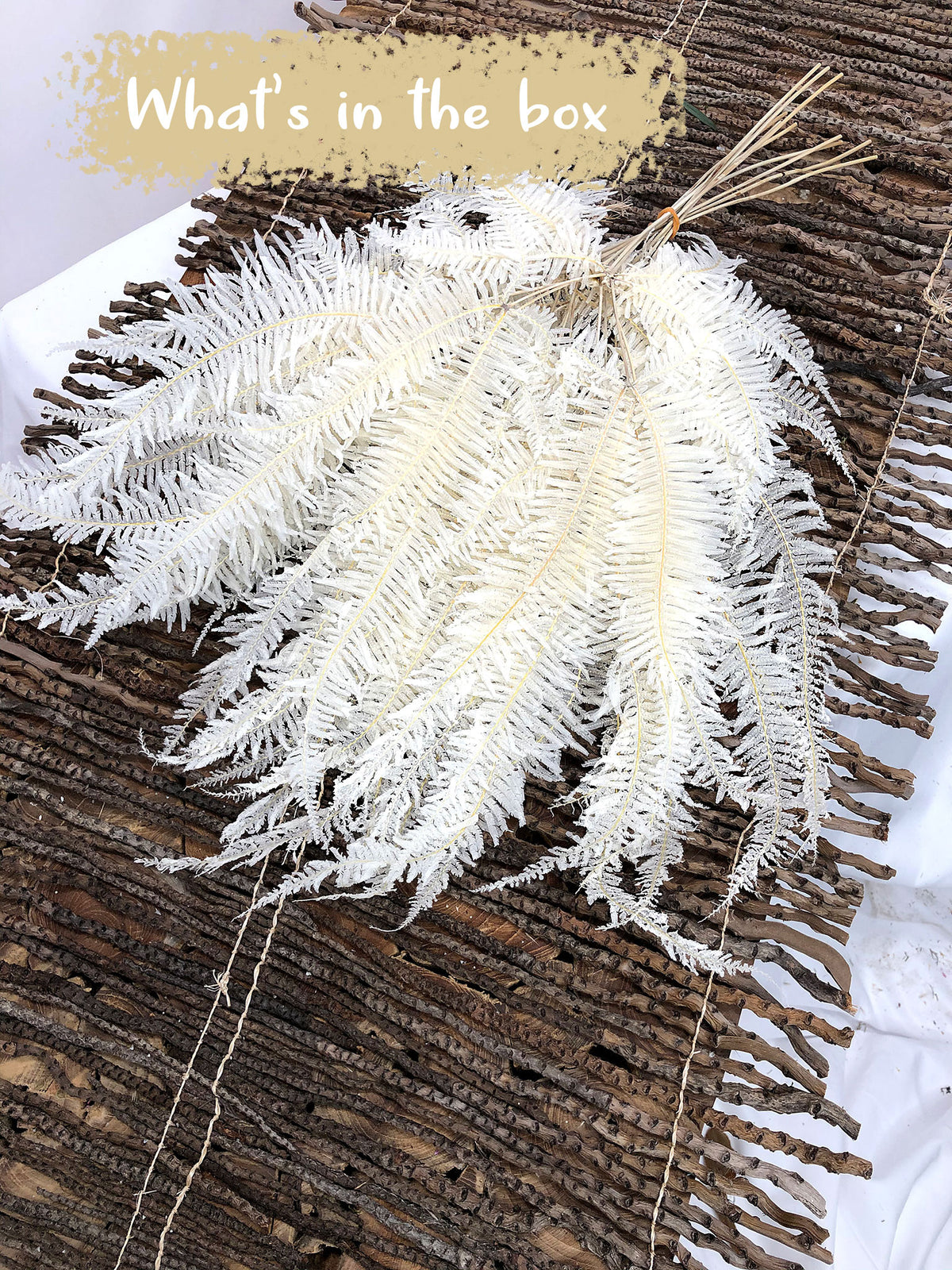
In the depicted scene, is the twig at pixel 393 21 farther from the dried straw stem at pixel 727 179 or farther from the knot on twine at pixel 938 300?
the knot on twine at pixel 938 300

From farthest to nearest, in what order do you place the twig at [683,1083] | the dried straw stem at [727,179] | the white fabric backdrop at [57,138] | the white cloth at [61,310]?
the white fabric backdrop at [57,138] < the white cloth at [61,310] < the dried straw stem at [727,179] < the twig at [683,1083]

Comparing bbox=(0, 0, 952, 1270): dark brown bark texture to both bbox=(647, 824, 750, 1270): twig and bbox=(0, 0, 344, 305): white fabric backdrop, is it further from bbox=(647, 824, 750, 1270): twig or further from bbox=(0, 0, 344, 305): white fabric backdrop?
bbox=(0, 0, 344, 305): white fabric backdrop

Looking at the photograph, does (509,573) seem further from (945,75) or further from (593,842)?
(945,75)

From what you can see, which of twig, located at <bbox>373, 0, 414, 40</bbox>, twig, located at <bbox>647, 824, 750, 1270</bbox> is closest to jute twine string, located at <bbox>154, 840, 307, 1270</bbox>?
twig, located at <bbox>647, 824, 750, 1270</bbox>

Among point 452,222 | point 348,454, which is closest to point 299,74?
point 452,222

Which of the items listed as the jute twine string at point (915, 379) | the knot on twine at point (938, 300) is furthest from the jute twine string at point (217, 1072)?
the knot on twine at point (938, 300)

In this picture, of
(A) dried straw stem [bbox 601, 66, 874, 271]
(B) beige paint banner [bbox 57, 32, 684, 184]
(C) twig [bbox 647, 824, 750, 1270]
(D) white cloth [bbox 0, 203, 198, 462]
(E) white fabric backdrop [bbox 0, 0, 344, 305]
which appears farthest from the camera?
(E) white fabric backdrop [bbox 0, 0, 344, 305]
